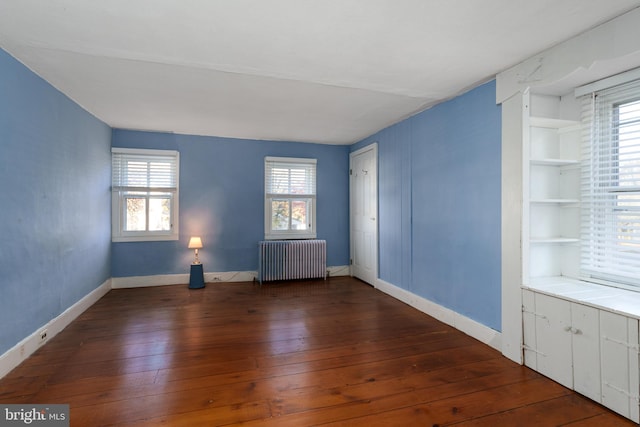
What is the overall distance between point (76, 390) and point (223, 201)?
11.8 feet

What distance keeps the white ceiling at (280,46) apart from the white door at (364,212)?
1568mm

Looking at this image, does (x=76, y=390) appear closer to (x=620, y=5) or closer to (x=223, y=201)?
(x=223, y=201)

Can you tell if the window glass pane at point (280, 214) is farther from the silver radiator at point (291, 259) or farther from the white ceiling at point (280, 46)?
the white ceiling at point (280, 46)

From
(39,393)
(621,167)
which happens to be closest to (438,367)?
(621,167)

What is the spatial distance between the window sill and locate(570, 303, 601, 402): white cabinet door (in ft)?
0.26

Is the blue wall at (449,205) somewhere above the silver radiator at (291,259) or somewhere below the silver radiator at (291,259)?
above

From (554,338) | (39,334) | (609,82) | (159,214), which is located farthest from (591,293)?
(159,214)

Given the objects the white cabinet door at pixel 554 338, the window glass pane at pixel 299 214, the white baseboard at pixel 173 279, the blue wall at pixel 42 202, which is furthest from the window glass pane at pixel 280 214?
the white cabinet door at pixel 554 338

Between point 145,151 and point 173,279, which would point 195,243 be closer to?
point 173,279

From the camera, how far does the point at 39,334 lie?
2.86m

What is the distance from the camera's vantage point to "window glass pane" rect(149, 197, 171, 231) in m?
5.16

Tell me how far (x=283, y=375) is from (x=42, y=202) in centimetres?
277

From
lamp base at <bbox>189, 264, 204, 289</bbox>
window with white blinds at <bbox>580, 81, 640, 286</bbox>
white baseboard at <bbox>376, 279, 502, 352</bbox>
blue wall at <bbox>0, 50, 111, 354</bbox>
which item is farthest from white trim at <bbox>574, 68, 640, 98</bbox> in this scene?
lamp base at <bbox>189, 264, 204, 289</bbox>

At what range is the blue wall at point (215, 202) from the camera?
16.7ft
